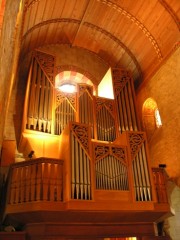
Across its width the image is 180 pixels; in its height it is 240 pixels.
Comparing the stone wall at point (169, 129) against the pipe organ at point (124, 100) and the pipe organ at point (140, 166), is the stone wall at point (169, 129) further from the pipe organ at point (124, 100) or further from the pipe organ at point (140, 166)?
the pipe organ at point (140, 166)

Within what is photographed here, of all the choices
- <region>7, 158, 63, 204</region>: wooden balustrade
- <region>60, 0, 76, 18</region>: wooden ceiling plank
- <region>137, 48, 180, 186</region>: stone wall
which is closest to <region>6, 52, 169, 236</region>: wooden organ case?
<region>7, 158, 63, 204</region>: wooden balustrade

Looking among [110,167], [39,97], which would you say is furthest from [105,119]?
[110,167]

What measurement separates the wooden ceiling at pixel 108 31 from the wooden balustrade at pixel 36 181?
14.6ft

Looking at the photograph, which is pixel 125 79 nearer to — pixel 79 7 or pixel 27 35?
pixel 79 7

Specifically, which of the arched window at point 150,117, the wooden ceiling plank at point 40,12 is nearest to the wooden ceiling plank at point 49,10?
the wooden ceiling plank at point 40,12

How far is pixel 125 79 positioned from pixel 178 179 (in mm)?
4345

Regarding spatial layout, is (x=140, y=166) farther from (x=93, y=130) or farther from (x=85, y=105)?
(x=85, y=105)

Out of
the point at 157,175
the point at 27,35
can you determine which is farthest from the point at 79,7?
the point at 157,175

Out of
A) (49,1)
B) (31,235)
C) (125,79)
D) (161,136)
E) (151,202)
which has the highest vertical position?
(49,1)

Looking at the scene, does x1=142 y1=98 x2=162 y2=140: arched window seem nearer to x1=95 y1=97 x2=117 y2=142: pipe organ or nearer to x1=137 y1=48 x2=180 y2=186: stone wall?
x1=137 y1=48 x2=180 y2=186: stone wall

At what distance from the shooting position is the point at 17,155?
848 cm

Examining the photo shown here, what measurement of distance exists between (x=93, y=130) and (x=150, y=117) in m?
2.74

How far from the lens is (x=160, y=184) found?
709cm

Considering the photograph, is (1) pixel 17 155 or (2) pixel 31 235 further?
(1) pixel 17 155
